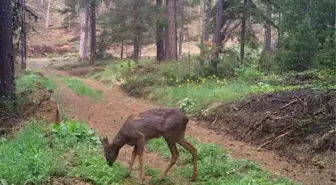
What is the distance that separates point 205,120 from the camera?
50.8 ft

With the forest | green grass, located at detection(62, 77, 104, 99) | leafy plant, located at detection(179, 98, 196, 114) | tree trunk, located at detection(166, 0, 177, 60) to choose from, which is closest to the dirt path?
the forest

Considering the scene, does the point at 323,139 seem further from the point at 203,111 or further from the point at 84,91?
the point at 84,91

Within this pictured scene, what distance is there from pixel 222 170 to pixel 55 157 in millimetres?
3206

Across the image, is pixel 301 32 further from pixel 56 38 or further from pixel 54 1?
pixel 54 1

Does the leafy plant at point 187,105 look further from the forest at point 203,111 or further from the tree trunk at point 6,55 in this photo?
the tree trunk at point 6,55

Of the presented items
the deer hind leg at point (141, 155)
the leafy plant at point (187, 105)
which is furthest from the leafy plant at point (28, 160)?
the leafy plant at point (187, 105)

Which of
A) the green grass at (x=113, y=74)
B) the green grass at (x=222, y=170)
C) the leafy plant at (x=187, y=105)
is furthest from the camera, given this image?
the green grass at (x=113, y=74)

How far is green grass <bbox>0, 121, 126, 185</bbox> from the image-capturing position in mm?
7570

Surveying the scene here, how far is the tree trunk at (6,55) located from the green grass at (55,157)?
2.58 m

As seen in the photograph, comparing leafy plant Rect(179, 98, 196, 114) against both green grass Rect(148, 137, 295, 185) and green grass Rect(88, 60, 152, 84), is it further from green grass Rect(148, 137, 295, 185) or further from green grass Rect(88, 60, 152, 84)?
green grass Rect(88, 60, 152, 84)

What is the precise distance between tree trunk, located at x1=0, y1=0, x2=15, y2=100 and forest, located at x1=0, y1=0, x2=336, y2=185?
0.03 metres

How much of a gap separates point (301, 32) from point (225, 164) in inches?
407

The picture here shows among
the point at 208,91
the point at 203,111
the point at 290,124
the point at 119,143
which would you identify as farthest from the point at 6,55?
the point at 290,124

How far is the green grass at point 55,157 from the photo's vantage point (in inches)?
298
